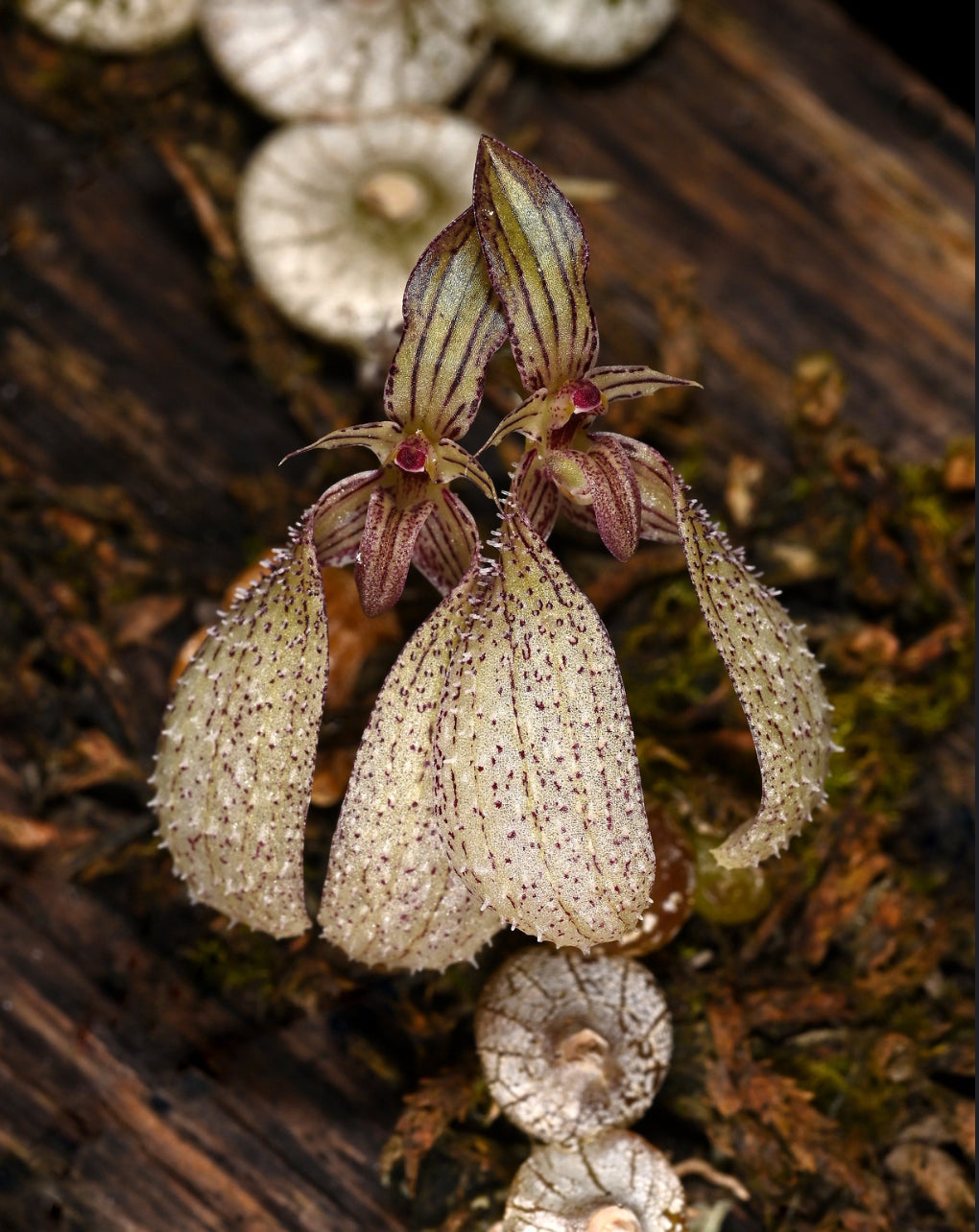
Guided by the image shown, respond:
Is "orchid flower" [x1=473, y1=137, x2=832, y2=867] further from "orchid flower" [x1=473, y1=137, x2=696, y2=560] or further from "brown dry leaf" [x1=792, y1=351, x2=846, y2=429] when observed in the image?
"brown dry leaf" [x1=792, y1=351, x2=846, y2=429]

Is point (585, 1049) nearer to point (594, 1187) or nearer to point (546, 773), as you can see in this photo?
point (594, 1187)

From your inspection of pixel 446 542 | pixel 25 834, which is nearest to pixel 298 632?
pixel 446 542

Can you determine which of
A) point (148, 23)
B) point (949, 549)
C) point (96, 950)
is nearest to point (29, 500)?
point (96, 950)

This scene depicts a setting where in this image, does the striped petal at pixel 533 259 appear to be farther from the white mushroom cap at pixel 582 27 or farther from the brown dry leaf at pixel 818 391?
the white mushroom cap at pixel 582 27

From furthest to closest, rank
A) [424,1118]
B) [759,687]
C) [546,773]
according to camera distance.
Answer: [424,1118]
[759,687]
[546,773]

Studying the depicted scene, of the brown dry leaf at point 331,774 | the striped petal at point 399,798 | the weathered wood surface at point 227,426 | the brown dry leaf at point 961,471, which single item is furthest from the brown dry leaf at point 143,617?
the brown dry leaf at point 961,471

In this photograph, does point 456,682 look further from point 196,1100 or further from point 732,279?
point 732,279

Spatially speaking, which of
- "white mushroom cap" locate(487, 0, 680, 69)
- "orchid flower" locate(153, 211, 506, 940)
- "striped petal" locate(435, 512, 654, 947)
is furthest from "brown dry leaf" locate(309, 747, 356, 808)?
"white mushroom cap" locate(487, 0, 680, 69)
